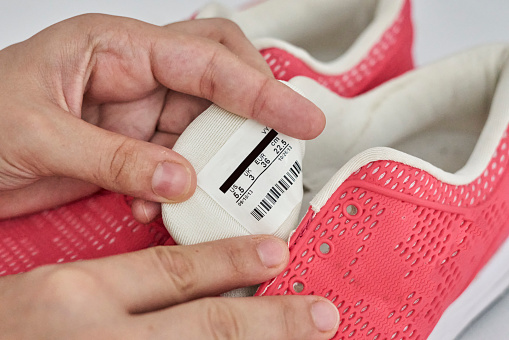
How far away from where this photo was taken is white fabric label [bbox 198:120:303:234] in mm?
473

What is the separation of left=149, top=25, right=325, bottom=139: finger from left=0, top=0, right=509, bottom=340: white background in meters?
0.52

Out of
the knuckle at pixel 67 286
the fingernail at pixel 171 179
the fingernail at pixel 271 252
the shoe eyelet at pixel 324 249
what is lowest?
the shoe eyelet at pixel 324 249

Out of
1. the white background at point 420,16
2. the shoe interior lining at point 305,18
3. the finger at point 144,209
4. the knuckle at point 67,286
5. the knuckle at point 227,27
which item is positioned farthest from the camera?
the white background at point 420,16

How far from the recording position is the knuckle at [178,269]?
0.44 metres

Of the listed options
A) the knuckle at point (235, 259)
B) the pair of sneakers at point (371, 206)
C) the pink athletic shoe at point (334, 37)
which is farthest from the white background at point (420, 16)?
the knuckle at point (235, 259)

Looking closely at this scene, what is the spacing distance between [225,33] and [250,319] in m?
0.37

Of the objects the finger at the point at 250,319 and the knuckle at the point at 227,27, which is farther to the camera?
the knuckle at the point at 227,27

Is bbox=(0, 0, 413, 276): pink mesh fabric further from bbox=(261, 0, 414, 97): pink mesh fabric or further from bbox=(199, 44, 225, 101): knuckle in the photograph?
bbox=(199, 44, 225, 101): knuckle

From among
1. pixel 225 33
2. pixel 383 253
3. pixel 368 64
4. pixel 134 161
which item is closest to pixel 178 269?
pixel 134 161

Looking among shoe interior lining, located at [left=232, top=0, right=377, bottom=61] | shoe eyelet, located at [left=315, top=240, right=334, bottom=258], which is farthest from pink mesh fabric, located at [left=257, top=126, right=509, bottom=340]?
shoe interior lining, located at [left=232, top=0, right=377, bottom=61]

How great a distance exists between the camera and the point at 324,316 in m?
0.46

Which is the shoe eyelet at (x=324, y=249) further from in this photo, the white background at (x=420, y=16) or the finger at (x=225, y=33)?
the white background at (x=420, y=16)

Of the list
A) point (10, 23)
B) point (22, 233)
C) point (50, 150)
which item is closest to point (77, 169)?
point (50, 150)

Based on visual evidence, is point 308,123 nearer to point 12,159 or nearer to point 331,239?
point 331,239
